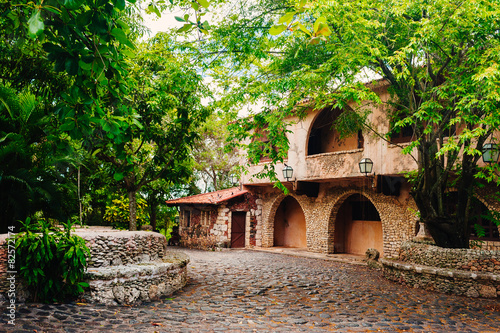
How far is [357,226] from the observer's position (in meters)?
17.2

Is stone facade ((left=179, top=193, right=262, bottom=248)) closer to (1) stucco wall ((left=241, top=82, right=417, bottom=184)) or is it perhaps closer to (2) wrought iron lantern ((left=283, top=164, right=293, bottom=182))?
(1) stucco wall ((left=241, top=82, right=417, bottom=184))

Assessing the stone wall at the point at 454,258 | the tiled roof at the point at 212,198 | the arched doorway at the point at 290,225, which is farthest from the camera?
the arched doorway at the point at 290,225

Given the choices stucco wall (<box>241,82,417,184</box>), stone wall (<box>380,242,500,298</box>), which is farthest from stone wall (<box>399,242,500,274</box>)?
stucco wall (<box>241,82,417,184</box>)

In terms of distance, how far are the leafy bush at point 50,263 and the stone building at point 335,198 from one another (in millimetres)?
7262

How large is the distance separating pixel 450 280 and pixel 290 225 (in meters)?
11.4

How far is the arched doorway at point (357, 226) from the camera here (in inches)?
644

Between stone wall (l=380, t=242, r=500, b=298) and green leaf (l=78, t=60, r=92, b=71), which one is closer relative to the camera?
green leaf (l=78, t=60, r=92, b=71)

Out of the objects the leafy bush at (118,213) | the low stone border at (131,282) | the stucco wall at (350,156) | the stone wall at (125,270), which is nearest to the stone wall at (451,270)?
the stucco wall at (350,156)

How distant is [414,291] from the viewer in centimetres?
890

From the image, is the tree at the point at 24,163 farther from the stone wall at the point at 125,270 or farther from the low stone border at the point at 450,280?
the low stone border at the point at 450,280

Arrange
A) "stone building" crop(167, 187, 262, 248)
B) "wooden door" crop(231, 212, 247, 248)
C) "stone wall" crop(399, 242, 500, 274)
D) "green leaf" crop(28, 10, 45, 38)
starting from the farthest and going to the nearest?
"wooden door" crop(231, 212, 247, 248), "stone building" crop(167, 187, 262, 248), "stone wall" crop(399, 242, 500, 274), "green leaf" crop(28, 10, 45, 38)

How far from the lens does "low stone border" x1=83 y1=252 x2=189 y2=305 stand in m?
6.41

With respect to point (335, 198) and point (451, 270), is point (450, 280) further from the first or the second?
point (335, 198)

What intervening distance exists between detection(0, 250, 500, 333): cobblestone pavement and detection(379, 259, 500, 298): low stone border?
365mm
